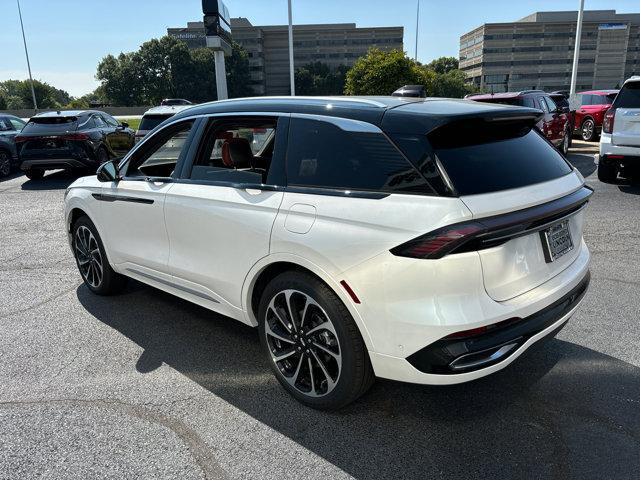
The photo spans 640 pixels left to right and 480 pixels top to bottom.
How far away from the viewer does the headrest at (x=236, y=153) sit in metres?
3.53

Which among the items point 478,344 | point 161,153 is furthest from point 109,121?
point 478,344

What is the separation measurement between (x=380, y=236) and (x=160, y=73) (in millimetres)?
111168

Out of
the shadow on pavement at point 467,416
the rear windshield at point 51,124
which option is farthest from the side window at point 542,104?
the rear windshield at point 51,124

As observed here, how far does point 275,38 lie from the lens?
119 meters

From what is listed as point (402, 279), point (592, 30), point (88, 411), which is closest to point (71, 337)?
point (88, 411)

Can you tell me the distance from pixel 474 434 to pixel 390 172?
146 centimetres

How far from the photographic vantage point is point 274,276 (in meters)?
3.00

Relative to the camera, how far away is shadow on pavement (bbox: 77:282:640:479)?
2430 millimetres

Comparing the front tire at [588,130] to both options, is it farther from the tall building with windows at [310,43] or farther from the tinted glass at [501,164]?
the tall building with windows at [310,43]

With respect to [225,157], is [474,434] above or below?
below

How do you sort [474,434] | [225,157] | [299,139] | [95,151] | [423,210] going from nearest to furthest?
[423,210] → [474,434] → [299,139] → [225,157] → [95,151]

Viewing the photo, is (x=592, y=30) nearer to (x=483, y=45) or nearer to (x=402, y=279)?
(x=483, y=45)

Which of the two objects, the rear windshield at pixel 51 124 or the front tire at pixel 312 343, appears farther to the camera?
the rear windshield at pixel 51 124

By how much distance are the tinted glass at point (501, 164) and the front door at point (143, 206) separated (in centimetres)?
208
